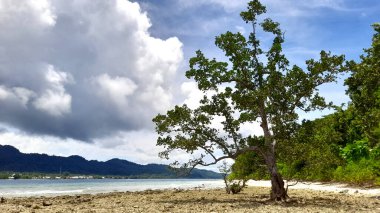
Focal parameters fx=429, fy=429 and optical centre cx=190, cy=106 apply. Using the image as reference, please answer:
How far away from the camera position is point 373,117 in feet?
103

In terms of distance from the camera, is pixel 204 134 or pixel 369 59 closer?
pixel 204 134

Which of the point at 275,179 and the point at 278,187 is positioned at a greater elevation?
the point at 275,179

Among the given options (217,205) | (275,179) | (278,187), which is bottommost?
(217,205)

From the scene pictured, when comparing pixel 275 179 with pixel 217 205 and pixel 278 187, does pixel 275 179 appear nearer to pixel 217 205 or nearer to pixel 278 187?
pixel 278 187

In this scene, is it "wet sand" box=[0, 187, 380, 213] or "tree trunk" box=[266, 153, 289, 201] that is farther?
"tree trunk" box=[266, 153, 289, 201]

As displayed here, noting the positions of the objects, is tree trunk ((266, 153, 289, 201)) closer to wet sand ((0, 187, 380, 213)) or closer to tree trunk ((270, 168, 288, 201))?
tree trunk ((270, 168, 288, 201))

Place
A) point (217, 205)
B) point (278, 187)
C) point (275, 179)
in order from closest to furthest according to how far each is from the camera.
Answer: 1. point (217, 205)
2. point (275, 179)
3. point (278, 187)

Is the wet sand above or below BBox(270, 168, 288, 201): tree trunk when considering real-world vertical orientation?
below

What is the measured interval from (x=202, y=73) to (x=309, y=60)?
6347mm

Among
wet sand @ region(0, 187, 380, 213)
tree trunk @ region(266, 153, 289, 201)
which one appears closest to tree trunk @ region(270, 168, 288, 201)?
tree trunk @ region(266, 153, 289, 201)

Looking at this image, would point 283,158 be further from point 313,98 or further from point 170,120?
point 170,120

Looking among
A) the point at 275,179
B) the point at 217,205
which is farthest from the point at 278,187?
the point at 217,205

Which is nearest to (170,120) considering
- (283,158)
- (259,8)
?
(283,158)

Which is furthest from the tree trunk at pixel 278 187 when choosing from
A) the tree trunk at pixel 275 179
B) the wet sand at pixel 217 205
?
the wet sand at pixel 217 205
